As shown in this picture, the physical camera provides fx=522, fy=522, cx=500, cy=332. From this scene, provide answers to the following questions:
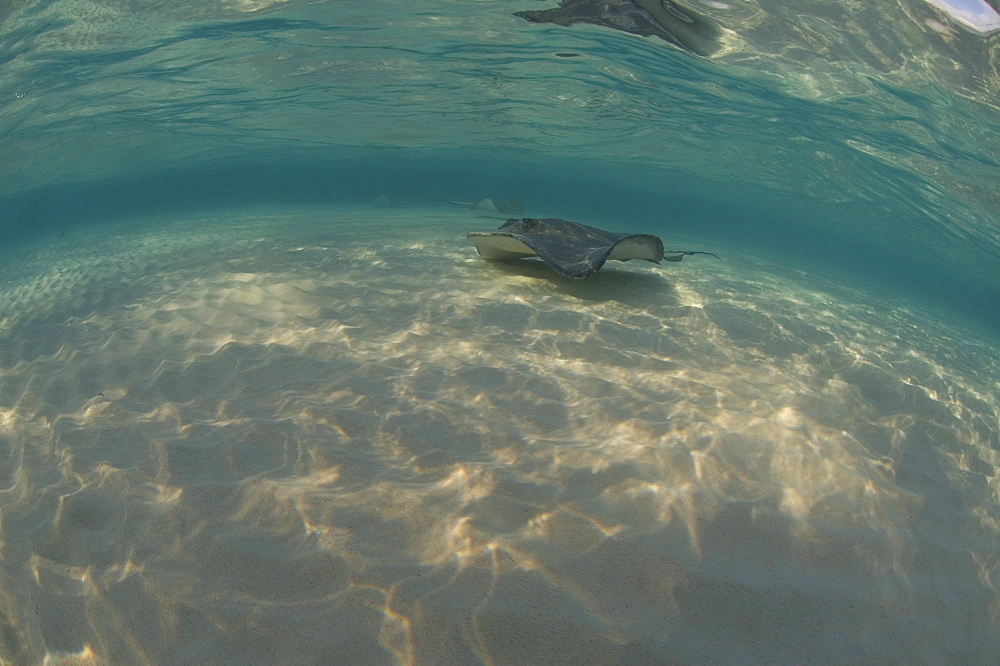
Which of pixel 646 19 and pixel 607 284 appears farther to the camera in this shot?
pixel 646 19

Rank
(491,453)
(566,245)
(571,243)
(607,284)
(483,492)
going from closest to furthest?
1. (483,492)
2. (491,453)
3. (566,245)
4. (571,243)
5. (607,284)

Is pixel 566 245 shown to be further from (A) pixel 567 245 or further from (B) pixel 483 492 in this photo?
(B) pixel 483 492

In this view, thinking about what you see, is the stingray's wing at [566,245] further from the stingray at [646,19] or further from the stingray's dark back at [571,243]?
the stingray at [646,19]

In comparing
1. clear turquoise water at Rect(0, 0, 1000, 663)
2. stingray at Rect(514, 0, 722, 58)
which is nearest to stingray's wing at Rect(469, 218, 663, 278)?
clear turquoise water at Rect(0, 0, 1000, 663)

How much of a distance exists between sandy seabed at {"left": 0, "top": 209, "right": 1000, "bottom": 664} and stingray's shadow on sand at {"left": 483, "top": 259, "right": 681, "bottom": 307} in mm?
485

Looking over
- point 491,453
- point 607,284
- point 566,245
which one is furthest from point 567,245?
point 491,453

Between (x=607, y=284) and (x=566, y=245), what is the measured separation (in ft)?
4.09

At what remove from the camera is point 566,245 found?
6.69 m

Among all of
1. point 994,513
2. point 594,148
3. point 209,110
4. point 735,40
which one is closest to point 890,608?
point 994,513

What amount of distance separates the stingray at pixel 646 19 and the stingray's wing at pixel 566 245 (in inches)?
316

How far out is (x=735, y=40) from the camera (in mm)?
13719

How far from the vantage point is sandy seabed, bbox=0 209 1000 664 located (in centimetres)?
263

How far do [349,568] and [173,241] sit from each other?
47.4 ft

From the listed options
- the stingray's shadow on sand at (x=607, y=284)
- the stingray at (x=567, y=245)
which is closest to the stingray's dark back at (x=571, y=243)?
the stingray at (x=567, y=245)
